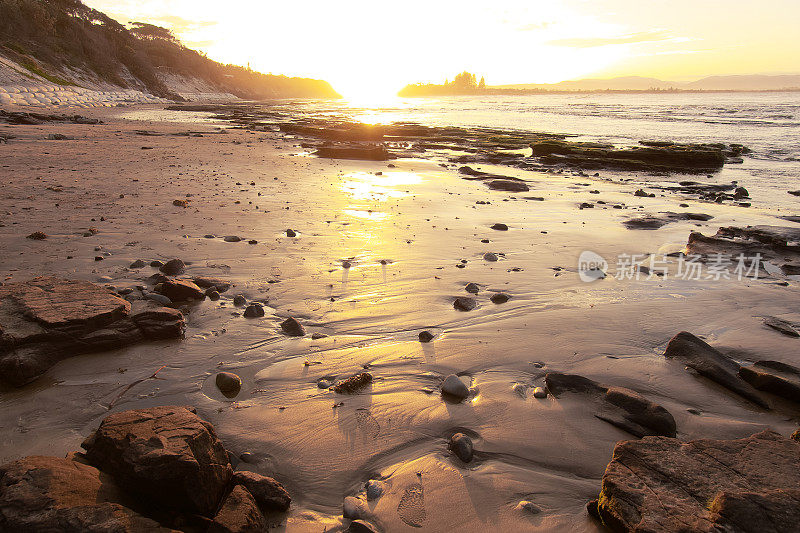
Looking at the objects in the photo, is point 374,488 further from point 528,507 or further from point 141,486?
point 141,486

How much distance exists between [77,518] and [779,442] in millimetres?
3413

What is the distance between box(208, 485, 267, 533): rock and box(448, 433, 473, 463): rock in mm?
1113

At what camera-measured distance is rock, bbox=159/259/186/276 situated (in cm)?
484

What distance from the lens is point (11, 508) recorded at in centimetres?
162

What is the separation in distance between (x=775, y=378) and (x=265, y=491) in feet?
11.6

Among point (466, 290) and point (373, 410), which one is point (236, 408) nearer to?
point (373, 410)

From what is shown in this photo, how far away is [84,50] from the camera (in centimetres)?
5038

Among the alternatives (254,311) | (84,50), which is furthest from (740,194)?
(84,50)

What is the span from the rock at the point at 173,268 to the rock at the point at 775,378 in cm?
545

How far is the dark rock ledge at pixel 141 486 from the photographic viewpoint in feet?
5.41

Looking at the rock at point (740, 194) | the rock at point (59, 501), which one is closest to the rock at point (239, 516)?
the rock at point (59, 501)

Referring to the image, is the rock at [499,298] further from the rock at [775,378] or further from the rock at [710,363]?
the rock at [775,378]

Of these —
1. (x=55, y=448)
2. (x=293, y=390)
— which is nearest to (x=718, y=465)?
(x=293, y=390)

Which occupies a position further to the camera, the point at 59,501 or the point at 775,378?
the point at 775,378
